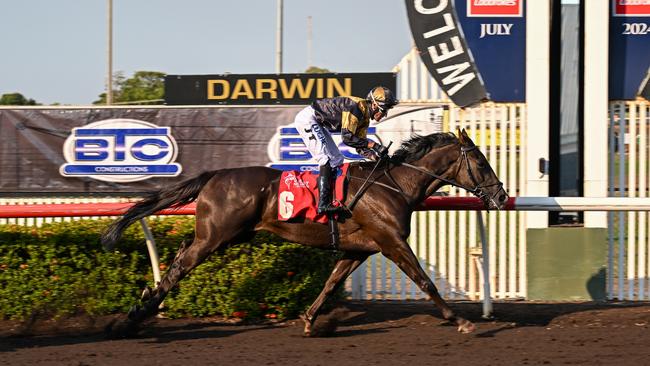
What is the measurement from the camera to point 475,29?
8.59m

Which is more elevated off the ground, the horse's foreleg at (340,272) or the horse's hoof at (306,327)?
the horse's foreleg at (340,272)

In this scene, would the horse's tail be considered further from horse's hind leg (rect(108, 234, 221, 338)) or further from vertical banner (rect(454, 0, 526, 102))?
vertical banner (rect(454, 0, 526, 102))

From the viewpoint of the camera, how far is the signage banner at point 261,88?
9.10 meters

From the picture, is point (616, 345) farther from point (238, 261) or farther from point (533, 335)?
point (238, 261)

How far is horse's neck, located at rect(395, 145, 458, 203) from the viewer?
22.3ft

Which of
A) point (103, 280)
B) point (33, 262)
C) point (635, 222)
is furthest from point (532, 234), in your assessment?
point (33, 262)

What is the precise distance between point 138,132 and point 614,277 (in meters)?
5.28

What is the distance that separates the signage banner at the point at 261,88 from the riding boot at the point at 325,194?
8.51ft

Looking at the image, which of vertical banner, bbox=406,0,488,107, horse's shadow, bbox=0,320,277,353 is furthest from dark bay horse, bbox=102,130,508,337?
vertical banner, bbox=406,0,488,107

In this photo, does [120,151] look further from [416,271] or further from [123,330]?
[416,271]

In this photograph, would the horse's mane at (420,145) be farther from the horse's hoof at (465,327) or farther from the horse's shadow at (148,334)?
the horse's shadow at (148,334)

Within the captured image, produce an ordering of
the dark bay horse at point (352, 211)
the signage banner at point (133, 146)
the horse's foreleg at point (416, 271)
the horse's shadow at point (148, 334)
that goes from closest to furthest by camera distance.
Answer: the horse's shadow at point (148, 334) → the horse's foreleg at point (416, 271) → the dark bay horse at point (352, 211) → the signage banner at point (133, 146)

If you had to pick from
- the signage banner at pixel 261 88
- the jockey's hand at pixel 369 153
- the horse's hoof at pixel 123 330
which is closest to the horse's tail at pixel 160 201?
A: the horse's hoof at pixel 123 330

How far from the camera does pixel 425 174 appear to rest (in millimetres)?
6836
